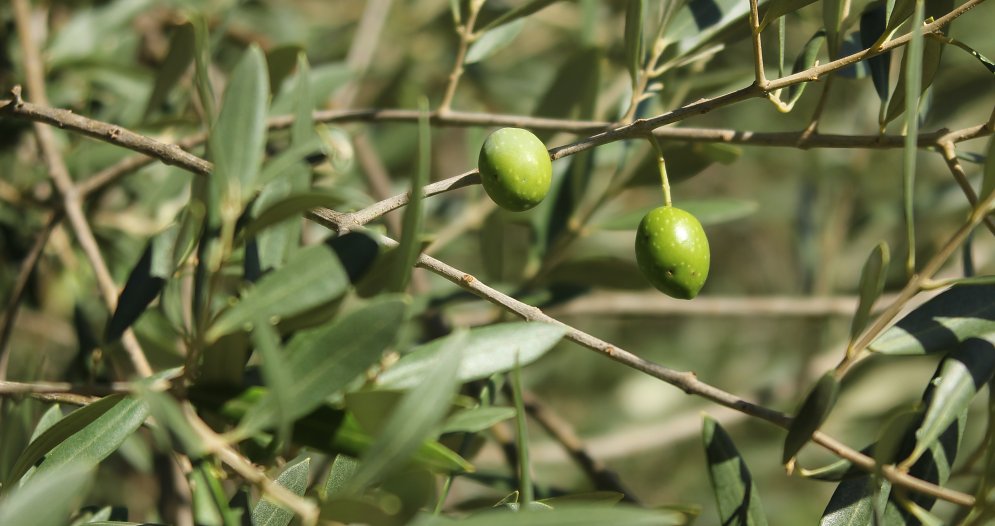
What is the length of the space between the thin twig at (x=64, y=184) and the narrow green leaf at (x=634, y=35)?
61 centimetres

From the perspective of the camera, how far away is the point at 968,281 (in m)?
0.73

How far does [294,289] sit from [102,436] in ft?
0.81

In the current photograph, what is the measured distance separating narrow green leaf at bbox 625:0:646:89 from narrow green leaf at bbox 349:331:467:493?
1.72ft

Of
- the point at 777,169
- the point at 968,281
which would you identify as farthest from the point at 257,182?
the point at 777,169

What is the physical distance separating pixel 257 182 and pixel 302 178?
199mm

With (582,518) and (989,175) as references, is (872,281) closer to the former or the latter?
(989,175)

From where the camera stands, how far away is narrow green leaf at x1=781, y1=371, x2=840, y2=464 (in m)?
0.71

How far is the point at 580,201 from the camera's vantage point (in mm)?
1363

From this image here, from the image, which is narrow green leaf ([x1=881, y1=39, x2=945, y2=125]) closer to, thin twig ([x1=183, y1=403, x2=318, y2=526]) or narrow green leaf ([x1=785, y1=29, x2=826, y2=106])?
narrow green leaf ([x1=785, y1=29, x2=826, y2=106])

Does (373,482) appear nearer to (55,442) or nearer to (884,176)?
(55,442)

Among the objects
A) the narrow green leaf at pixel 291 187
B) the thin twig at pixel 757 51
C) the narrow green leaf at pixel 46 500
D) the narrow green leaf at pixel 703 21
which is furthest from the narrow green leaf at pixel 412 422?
the narrow green leaf at pixel 703 21

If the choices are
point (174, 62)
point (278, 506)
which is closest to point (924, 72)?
point (278, 506)

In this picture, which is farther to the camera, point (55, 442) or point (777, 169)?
point (777, 169)

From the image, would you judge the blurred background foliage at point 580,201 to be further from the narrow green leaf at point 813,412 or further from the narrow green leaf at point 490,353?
the narrow green leaf at point 813,412
